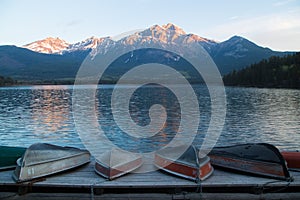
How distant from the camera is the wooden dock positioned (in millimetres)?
11750

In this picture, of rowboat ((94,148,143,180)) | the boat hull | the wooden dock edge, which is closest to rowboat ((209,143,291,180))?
the wooden dock edge

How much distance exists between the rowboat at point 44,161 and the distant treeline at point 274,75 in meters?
150

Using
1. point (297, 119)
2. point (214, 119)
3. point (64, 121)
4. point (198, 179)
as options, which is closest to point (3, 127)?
point (64, 121)

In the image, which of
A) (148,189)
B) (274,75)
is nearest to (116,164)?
(148,189)

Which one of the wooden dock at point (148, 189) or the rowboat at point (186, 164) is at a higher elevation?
the rowboat at point (186, 164)

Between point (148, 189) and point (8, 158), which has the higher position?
point (8, 158)

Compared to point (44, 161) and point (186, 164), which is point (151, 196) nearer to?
point (186, 164)

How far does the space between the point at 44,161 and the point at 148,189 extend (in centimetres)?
432

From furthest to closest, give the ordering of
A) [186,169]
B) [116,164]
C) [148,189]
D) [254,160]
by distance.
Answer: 1. [254,160]
2. [116,164]
3. [186,169]
4. [148,189]

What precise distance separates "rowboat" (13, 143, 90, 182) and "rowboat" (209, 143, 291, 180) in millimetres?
6196

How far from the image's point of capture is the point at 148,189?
1194 cm

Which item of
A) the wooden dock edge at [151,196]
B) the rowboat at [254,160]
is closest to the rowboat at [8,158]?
the wooden dock edge at [151,196]

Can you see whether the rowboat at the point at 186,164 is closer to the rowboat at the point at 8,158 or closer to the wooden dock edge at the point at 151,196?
the wooden dock edge at the point at 151,196

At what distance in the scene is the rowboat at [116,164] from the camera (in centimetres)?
1256
